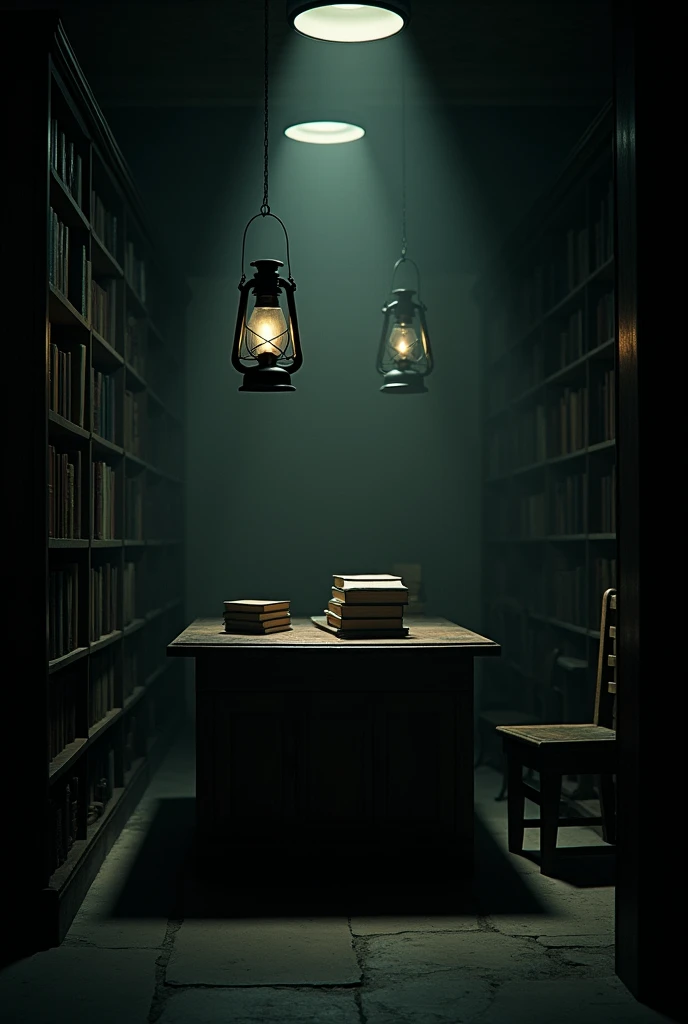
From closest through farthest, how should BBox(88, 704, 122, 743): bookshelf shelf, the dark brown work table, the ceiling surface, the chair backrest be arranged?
the dark brown work table, BBox(88, 704, 122, 743): bookshelf shelf, the chair backrest, the ceiling surface

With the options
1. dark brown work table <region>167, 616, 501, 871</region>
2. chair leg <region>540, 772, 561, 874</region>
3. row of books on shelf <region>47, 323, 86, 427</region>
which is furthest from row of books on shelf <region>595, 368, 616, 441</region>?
row of books on shelf <region>47, 323, 86, 427</region>

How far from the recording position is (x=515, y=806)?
4637 millimetres

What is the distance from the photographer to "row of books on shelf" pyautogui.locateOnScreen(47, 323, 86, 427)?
13.3 feet

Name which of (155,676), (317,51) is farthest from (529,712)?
(317,51)

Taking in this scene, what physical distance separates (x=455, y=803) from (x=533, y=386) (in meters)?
3.14

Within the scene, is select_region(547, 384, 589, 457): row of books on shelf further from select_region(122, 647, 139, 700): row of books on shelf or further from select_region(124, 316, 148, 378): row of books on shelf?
select_region(122, 647, 139, 700): row of books on shelf

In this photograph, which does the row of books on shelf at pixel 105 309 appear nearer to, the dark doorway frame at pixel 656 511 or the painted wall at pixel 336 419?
the dark doorway frame at pixel 656 511

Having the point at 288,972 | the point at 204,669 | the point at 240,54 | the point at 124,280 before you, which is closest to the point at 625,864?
the point at 288,972

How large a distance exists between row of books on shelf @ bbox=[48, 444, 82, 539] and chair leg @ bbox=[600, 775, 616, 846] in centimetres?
223

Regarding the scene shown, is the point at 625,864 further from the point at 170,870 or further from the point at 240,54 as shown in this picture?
the point at 240,54

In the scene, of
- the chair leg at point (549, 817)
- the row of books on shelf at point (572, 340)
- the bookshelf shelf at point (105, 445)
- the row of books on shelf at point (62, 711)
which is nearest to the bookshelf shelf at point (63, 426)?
the bookshelf shelf at point (105, 445)

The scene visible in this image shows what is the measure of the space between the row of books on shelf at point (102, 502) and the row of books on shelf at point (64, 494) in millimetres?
239

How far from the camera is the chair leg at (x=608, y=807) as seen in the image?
454cm

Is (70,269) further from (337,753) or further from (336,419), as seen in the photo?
(336,419)
